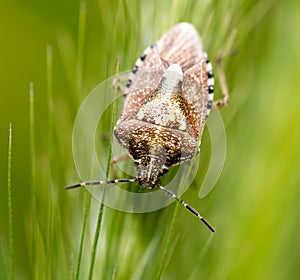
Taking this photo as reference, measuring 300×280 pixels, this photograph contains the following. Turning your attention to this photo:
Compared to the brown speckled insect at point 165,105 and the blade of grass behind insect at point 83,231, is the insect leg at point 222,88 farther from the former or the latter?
the blade of grass behind insect at point 83,231

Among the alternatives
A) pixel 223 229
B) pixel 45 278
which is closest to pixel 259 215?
pixel 223 229

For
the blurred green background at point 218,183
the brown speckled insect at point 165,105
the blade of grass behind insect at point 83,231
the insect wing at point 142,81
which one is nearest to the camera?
the blade of grass behind insect at point 83,231

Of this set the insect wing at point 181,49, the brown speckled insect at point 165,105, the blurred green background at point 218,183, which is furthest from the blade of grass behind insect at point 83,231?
the insect wing at point 181,49

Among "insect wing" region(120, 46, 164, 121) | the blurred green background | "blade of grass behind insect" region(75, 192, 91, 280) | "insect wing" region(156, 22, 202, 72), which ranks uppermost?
"insect wing" region(156, 22, 202, 72)

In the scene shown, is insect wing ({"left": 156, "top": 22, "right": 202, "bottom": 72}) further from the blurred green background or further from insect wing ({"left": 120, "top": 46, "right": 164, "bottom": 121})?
the blurred green background

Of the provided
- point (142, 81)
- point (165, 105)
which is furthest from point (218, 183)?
point (142, 81)

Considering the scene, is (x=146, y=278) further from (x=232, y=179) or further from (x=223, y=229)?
(x=232, y=179)

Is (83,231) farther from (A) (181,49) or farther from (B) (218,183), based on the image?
(A) (181,49)

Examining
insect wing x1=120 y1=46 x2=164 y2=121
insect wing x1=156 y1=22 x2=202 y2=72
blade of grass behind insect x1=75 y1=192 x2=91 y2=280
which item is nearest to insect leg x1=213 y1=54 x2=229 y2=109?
insect wing x1=156 y1=22 x2=202 y2=72
